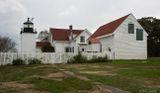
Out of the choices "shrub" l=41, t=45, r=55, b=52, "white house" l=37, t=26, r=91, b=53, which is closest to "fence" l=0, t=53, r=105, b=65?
"white house" l=37, t=26, r=91, b=53

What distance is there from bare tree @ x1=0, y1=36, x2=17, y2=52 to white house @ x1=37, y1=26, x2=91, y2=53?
11.4 meters

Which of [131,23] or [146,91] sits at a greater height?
[131,23]

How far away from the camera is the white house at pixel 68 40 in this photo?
5012 centimetres

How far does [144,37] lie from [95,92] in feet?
106

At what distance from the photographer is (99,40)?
148ft

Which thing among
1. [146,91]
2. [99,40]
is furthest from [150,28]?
[146,91]

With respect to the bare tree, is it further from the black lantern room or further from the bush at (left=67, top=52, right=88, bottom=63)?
the bush at (left=67, top=52, right=88, bottom=63)

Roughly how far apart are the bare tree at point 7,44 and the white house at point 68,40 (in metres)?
11.4

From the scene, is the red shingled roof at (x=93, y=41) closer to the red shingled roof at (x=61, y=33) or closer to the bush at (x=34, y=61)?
the red shingled roof at (x=61, y=33)

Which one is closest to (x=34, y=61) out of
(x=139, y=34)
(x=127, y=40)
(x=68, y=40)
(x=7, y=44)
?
(x=127, y=40)

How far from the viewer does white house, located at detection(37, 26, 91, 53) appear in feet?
164

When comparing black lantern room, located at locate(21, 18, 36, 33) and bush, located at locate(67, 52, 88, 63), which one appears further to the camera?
black lantern room, located at locate(21, 18, 36, 33)

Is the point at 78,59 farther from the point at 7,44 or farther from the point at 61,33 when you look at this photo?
the point at 7,44

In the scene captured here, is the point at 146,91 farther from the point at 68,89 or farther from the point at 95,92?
the point at 68,89
